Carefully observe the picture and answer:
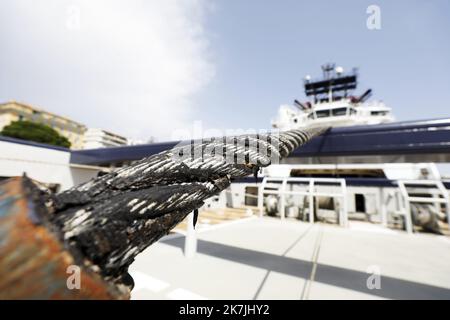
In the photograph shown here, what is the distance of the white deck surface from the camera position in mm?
3094

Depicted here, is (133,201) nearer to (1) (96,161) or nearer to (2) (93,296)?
(2) (93,296)

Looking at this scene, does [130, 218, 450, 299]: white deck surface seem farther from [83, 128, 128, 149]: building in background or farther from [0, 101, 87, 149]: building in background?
[83, 128, 128, 149]: building in background

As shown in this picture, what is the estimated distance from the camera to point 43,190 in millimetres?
417

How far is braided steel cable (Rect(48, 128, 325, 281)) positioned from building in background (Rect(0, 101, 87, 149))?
48802mm

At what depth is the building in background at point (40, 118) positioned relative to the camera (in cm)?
4003

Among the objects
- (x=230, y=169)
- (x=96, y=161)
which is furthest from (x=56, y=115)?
(x=230, y=169)

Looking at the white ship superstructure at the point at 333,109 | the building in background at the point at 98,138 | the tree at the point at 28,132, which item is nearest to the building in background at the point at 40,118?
the building in background at the point at 98,138

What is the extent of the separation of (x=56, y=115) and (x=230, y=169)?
6121 cm

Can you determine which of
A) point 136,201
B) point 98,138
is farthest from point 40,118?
point 136,201

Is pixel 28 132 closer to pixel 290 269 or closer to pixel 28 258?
pixel 290 269

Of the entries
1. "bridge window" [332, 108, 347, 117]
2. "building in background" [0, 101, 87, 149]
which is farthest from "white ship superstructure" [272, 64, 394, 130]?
"building in background" [0, 101, 87, 149]

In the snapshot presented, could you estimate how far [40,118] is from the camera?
1748 inches

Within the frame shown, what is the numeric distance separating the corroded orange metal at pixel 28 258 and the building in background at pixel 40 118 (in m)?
49.0

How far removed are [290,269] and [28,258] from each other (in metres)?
4.30
